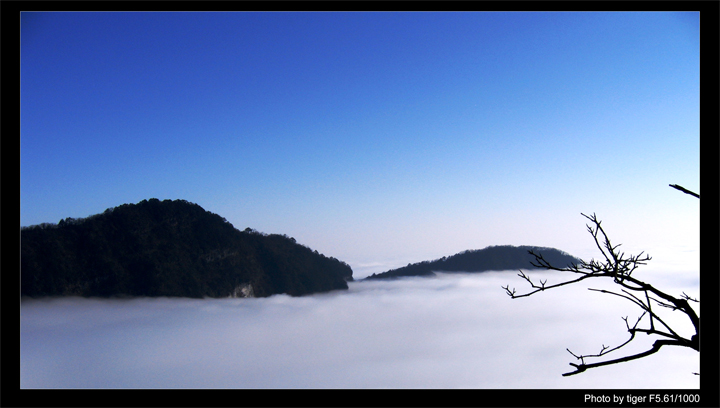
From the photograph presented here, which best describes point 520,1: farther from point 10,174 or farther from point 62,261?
point 62,261

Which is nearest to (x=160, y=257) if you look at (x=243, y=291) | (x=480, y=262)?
(x=243, y=291)

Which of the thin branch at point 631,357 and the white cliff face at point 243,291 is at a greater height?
the thin branch at point 631,357

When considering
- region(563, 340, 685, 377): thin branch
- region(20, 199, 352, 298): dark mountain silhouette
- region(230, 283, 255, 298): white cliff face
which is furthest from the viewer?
region(230, 283, 255, 298): white cliff face

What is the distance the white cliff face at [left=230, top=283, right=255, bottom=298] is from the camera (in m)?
53.3

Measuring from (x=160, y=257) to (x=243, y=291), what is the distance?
1219 cm

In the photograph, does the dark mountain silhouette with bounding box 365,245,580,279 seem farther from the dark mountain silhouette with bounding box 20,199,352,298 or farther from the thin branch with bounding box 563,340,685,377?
the thin branch with bounding box 563,340,685,377

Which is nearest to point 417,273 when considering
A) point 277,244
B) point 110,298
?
point 277,244

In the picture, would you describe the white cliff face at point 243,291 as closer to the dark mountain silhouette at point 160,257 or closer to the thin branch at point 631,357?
the dark mountain silhouette at point 160,257

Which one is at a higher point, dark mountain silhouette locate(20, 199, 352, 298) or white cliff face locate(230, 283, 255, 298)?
dark mountain silhouette locate(20, 199, 352, 298)

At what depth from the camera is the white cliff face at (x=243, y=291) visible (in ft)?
175

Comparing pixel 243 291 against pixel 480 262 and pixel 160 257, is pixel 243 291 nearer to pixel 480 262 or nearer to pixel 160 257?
pixel 160 257

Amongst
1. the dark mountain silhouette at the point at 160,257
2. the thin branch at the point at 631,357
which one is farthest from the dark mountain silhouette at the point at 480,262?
the thin branch at the point at 631,357

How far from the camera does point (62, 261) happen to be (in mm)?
39375

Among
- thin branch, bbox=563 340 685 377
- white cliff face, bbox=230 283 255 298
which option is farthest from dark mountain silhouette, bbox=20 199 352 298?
thin branch, bbox=563 340 685 377
